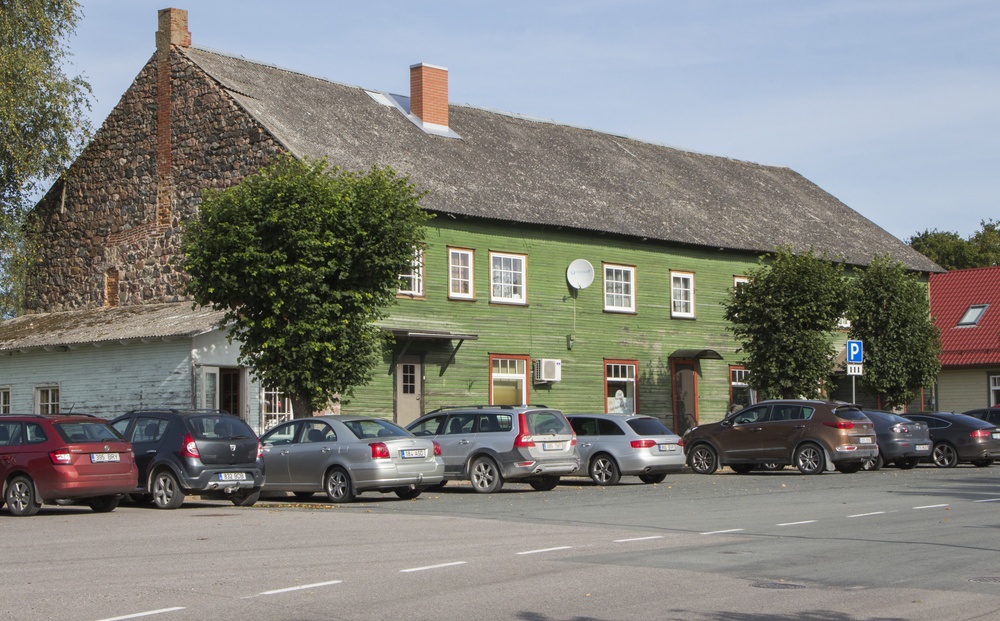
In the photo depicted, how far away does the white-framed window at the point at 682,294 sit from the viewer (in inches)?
1564

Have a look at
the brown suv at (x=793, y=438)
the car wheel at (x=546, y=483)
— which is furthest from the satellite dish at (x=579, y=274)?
the car wheel at (x=546, y=483)

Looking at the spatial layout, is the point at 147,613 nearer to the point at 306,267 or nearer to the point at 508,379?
the point at 306,267

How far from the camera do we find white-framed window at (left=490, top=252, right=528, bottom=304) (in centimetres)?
3497

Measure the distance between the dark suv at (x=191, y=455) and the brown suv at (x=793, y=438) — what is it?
11846mm

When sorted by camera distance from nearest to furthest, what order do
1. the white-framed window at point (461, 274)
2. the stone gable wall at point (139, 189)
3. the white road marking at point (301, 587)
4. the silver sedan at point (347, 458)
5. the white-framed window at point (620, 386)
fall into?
the white road marking at point (301, 587), the silver sedan at point (347, 458), the stone gable wall at point (139, 189), the white-framed window at point (461, 274), the white-framed window at point (620, 386)

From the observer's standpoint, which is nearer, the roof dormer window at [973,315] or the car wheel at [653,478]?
the car wheel at [653,478]

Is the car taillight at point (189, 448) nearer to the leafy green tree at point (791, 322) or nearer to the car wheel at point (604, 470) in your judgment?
the car wheel at point (604, 470)

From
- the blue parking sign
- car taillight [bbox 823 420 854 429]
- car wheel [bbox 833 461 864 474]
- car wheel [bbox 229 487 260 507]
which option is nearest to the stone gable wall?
car wheel [bbox 229 487 260 507]

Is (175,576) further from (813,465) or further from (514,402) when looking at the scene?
(514,402)

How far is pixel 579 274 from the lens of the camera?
36500mm

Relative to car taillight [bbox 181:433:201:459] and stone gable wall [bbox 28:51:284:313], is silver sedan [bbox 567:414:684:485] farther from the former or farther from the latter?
stone gable wall [bbox 28:51:284:313]

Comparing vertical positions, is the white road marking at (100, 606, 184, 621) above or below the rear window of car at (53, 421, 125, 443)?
below

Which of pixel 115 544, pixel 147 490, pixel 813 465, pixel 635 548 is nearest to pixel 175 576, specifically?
pixel 115 544

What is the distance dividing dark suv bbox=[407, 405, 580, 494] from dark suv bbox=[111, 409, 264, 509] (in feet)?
13.3
